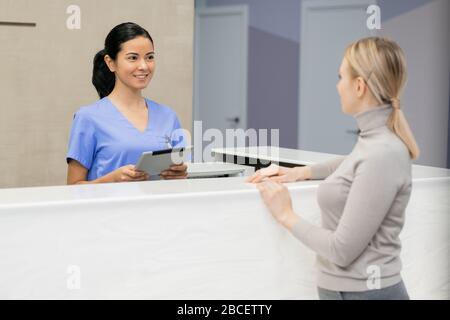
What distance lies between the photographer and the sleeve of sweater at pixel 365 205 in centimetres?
148

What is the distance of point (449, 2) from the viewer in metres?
5.39

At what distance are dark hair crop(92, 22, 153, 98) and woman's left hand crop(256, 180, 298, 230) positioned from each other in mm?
1006

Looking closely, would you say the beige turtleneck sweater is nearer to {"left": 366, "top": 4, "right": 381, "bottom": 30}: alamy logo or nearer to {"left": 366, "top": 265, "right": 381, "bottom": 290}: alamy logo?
{"left": 366, "top": 265, "right": 381, "bottom": 290}: alamy logo

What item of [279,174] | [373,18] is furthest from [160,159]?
[373,18]

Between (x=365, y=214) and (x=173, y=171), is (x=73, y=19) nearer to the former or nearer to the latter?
(x=173, y=171)

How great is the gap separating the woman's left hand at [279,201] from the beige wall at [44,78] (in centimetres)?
260

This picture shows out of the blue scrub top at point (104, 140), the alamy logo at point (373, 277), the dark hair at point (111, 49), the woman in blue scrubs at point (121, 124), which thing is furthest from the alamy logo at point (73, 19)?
the alamy logo at point (373, 277)

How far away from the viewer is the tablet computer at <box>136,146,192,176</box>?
2.03 m

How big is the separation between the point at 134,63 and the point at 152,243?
1.01m

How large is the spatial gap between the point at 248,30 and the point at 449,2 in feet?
6.87

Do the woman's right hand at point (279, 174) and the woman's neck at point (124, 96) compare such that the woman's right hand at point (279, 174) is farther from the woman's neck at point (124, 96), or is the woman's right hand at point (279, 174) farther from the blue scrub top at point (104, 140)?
the woman's neck at point (124, 96)

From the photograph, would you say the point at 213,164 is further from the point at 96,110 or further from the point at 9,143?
the point at 9,143

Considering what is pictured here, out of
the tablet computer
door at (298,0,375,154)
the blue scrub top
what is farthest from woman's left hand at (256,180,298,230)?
door at (298,0,375,154)

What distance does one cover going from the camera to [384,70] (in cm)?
151
